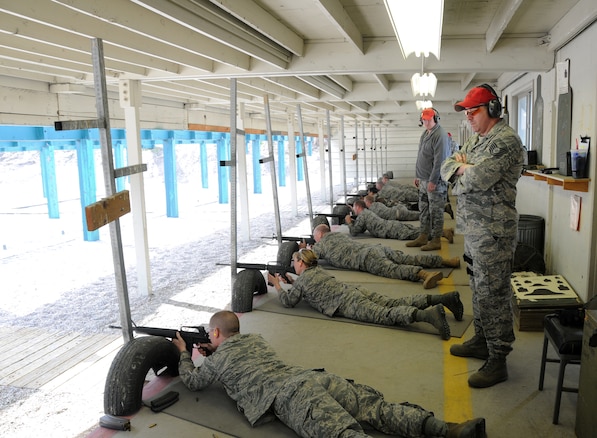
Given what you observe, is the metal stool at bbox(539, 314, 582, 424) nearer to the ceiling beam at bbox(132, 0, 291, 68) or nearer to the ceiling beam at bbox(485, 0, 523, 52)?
the ceiling beam at bbox(485, 0, 523, 52)

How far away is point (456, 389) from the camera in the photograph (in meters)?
3.51

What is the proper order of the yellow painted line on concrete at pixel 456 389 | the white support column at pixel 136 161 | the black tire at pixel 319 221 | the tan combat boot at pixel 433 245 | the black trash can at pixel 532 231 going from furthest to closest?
the black tire at pixel 319 221 < the tan combat boot at pixel 433 245 < the white support column at pixel 136 161 < the black trash can at pixel 532 231 < the yellow painted line on concrete at pixel 456 389

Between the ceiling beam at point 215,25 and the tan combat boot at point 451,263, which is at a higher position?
the ceiling beam at point 215,25

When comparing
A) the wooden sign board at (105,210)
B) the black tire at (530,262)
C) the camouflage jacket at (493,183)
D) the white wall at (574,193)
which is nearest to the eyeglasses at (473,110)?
the camouflage jacket at (493,183)

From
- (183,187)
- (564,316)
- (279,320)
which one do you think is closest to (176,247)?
(279,320)

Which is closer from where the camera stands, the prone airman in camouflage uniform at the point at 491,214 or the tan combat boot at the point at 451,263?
the prone airman in camouflage uniform at the point at 491,214

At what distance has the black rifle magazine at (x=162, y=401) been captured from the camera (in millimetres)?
3376

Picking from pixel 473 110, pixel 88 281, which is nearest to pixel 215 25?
pixel 473 110

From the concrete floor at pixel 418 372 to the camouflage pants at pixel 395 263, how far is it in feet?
3.22

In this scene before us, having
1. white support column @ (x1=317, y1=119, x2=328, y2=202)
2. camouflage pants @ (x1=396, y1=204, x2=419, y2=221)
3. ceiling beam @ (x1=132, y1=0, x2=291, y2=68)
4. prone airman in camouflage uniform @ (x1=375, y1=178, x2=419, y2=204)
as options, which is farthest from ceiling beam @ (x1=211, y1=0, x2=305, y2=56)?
white support column @ (x1=317, y1=119, x2=328, y2=202)

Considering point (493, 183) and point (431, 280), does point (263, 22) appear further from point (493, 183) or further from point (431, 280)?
point (431, 280)

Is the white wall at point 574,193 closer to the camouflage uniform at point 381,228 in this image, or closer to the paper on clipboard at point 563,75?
the paper on clipboard at point 563,75

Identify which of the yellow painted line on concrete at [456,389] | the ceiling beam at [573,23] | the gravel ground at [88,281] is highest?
the ceiling beam at [573,23]

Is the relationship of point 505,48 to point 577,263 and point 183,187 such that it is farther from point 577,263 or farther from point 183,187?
point 183,187
